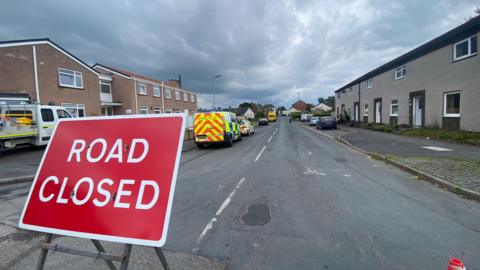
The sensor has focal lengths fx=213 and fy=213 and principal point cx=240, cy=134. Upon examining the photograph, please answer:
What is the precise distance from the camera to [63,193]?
1.79m

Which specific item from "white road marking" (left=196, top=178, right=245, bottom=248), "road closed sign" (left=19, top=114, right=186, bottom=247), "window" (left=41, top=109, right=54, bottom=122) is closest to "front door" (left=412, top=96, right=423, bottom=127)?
"white road marking" (left=196, top=178, right=245, bottom=248)

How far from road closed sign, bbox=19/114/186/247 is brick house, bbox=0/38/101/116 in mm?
14092

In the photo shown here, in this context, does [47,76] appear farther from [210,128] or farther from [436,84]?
[436,84]

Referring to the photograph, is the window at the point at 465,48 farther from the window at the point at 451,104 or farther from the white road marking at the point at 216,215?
the white road marking at the point at 216,215

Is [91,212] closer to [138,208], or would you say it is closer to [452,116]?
[138,208]

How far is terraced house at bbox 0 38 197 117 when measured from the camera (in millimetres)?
13789

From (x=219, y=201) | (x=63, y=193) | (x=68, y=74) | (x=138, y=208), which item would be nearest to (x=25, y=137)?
(x=68, y=74)

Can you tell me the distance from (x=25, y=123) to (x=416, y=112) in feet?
83.5

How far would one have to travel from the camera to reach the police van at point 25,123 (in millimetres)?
9133

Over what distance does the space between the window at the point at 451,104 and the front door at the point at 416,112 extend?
8.41 ft

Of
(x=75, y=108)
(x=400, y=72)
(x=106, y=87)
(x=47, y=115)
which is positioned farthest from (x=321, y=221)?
(x=106, y=87)

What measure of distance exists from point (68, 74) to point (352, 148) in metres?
21.8

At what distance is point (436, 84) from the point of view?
1488 centimetres

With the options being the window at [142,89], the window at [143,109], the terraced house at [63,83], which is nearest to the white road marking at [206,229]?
the terraced house at [63,83]
